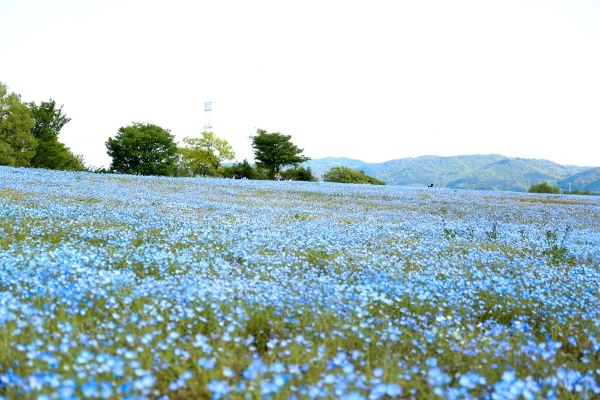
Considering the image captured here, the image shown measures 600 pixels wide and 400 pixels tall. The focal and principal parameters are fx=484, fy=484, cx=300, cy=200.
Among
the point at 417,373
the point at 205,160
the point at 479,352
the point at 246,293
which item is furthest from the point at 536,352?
the point at 205,160

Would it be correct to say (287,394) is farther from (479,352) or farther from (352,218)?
(352,218)

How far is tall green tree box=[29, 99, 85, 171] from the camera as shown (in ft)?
230

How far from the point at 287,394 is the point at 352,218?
10.8 metres

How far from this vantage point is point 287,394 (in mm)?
2703

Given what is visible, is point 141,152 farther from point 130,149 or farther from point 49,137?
point 49,137

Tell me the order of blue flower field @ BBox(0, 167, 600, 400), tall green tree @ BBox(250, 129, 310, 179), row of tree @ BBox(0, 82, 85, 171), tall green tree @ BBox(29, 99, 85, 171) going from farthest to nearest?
tall green tree @ BBox(250, 129, 310, 179) → tall green tree @ BBox(29, 99, 85, 171) → row of tree @ BBox(0, 82, 85, 171) → blue flower field @ BBox(0, 167, 600, 400)

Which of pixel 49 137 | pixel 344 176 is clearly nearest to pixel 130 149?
pixel 49 137

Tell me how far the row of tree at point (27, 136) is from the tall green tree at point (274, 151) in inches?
1149

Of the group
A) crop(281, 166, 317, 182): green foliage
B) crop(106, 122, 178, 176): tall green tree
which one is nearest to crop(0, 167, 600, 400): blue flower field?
crop(281, 166, 317, 182): green foliage

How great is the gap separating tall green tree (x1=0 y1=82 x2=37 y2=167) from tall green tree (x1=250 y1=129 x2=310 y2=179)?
104 ft

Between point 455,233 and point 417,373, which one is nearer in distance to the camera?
point 417,373

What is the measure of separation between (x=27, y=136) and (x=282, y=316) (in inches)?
2824

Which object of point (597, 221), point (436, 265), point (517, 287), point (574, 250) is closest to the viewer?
point (517, 287)

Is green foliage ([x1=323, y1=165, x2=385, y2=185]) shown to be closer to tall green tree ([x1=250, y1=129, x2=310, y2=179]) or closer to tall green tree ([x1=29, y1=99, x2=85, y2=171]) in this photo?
tall green tree ([x1=250, y1=129, x2=310, y2=179])
